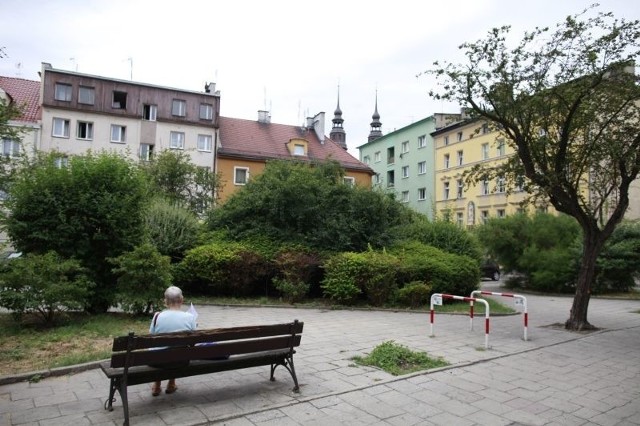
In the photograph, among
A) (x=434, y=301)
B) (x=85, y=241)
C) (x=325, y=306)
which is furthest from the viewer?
(x=325, y=306)

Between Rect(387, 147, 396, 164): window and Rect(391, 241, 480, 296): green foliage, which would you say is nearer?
Rect(391, 241, 480, 296): green foliage

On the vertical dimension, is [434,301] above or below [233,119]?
below

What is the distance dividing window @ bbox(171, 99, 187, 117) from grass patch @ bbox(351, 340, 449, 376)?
3751 centimetres

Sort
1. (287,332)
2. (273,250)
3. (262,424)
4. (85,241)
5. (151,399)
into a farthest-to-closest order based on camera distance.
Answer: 1. (273,250)
2. (85,241)
3. (287,332)
4. (151,399)
5. (262,424)

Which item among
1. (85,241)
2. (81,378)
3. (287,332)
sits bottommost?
(81,378)

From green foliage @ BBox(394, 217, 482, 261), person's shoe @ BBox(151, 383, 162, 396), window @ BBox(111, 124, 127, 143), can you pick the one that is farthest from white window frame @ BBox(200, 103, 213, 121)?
person's shoe @ BBox(151, 383, 162, 396)

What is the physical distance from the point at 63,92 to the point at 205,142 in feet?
38.0

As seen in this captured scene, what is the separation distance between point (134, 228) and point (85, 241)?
3.54 feet

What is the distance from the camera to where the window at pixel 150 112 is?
1569 inches

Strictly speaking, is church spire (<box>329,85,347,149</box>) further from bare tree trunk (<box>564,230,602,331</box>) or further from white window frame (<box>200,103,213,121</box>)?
bare tree trunk (<box>564,230,602,331</box>)

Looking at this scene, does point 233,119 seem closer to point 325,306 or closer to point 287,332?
point 325,306

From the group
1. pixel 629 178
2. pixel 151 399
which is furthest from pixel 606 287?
pixel 151 399

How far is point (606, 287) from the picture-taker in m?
Answer: 21.6

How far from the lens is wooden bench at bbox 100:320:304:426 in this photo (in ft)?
15.1
